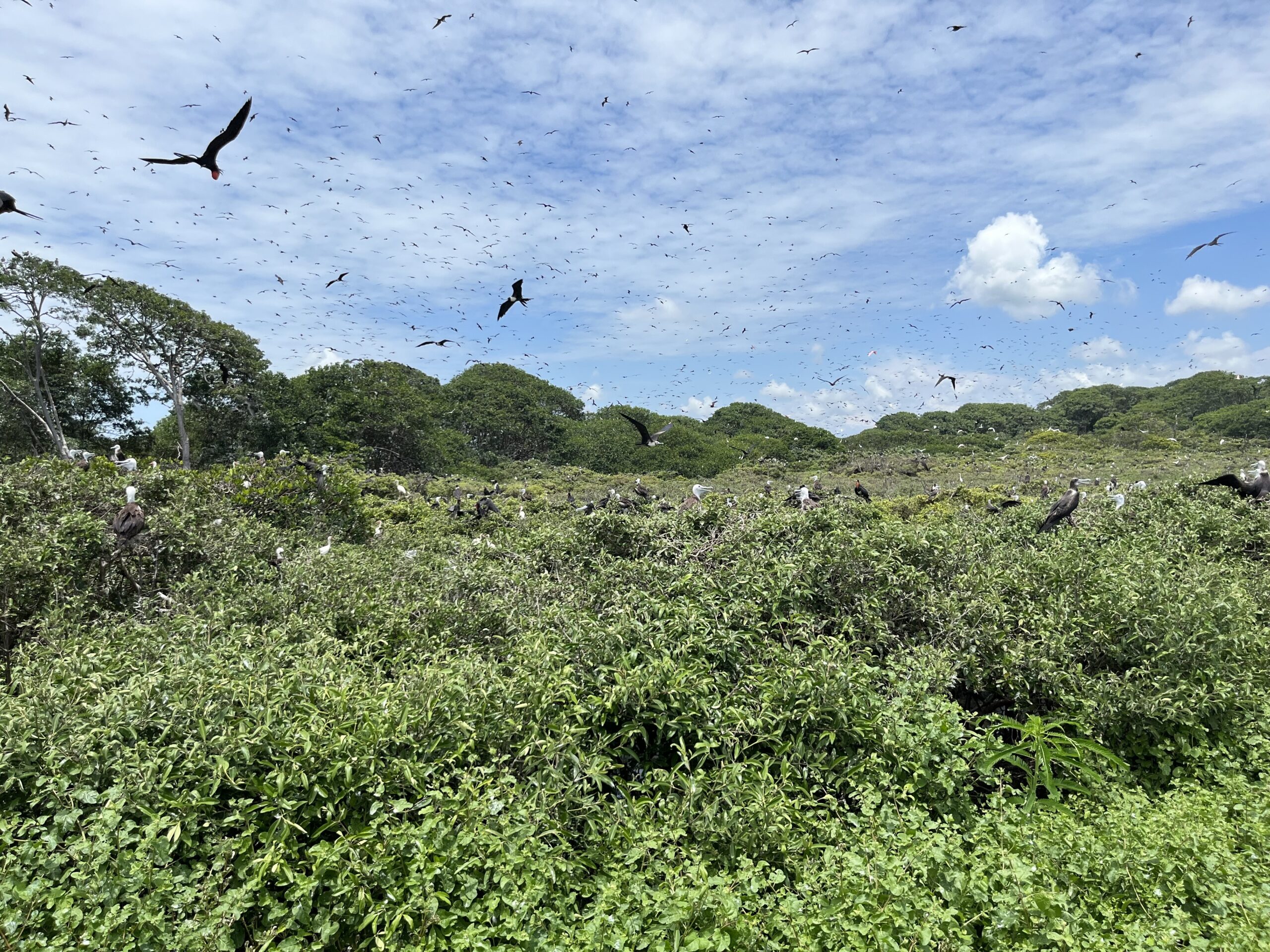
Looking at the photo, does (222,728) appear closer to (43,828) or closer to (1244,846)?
(43,828)

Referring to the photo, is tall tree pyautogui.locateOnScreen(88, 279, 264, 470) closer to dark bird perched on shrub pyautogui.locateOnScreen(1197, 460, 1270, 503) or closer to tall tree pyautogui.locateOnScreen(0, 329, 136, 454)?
tall tree pyautogui.locateOnScreen(0, 329, 136, 454)

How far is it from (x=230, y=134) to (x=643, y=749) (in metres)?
5.97

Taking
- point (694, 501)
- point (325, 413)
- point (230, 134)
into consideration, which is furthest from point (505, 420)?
point (230, 134)

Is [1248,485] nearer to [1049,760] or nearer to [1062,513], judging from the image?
[1062,513]

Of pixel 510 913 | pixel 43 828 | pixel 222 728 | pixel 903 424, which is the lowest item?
pixel 510 913

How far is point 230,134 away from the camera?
5.73 m

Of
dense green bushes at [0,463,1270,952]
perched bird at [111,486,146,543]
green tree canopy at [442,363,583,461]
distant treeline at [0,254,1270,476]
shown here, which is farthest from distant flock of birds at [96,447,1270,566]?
green tree canopy at [442,363,583,461]

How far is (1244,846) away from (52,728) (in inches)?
191

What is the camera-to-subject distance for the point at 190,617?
168 inches

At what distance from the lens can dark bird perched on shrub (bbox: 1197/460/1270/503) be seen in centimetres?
798

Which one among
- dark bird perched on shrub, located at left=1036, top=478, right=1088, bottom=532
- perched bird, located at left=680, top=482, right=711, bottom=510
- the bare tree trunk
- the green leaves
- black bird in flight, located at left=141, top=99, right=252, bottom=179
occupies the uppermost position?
the bare tree trunk

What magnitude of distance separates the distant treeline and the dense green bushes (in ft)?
57.1

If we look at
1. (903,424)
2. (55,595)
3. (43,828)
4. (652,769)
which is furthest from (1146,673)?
(903,424)

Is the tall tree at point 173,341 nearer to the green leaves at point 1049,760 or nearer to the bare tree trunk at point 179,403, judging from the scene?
the bare tree trunk at point 179,403
